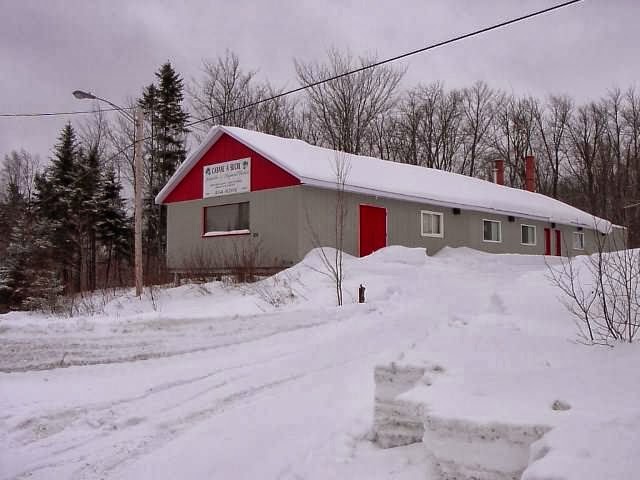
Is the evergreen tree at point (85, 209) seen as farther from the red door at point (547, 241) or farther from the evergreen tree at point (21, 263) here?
the red door at point (547, 241)

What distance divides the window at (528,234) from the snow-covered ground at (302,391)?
14.7 meters

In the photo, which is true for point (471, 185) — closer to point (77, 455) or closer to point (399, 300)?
point (399, 300)

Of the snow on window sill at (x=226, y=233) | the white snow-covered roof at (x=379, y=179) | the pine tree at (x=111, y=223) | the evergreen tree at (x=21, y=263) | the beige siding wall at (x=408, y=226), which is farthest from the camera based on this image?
the pine tree at (x=111, y=223)

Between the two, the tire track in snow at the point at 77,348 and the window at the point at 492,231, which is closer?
the tire track in snow at the point at 77,348

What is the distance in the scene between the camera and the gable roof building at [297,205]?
16.0 metres

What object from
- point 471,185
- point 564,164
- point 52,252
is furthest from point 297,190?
point 564,164

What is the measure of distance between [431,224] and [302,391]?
45.9 feet

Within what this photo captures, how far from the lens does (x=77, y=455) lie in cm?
513

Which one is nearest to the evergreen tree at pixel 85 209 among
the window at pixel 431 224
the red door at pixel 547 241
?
the window at pixel 431 224

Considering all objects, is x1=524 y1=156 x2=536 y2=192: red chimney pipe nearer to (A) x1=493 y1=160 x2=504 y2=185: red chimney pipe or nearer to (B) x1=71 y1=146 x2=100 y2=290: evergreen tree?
(A) x1=493 y1=160 x2=504 y2=185: red chimney pipe

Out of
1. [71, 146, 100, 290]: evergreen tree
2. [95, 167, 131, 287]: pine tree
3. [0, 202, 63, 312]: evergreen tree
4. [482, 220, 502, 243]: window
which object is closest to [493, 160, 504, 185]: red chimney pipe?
[482, 220, 502, 243]: window

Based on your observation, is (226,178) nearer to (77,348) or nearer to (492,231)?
(77,348)

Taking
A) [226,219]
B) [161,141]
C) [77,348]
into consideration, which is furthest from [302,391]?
[161,141]

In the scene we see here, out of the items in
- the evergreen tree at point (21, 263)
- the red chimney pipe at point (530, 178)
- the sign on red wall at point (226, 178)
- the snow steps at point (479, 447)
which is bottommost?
the snow steps at point (479, 447)
